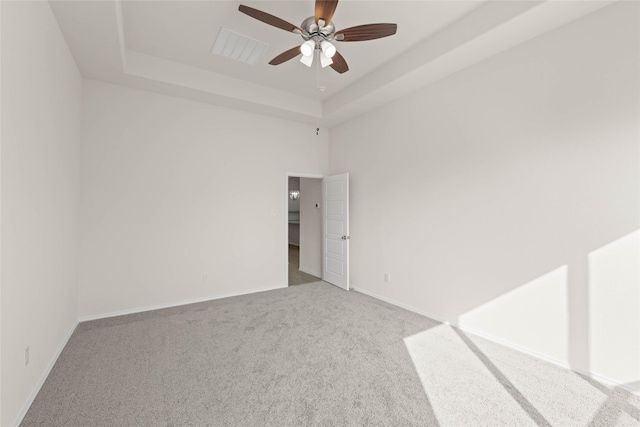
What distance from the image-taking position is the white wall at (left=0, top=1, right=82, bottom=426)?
1.65m

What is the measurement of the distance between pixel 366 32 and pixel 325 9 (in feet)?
1.42

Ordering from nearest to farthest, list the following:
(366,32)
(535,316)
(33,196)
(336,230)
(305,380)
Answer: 1. (33,196)
2. (305,380)
3. (366,32)
4. (535,316)
5. (336,230)

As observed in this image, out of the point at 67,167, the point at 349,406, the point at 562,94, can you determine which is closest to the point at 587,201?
the point at 562,94

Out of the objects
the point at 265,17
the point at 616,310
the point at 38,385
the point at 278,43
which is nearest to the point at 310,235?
the point at 278,43

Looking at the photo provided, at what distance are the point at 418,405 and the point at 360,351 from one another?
0.81 m

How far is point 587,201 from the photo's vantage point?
235 centimetres

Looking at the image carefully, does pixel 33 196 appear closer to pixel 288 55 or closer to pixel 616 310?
pixel 288 55

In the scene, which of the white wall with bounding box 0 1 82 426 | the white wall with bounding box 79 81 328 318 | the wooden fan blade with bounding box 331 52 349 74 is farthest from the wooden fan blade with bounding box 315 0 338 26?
the white wall with bounding box 79 81 328 318

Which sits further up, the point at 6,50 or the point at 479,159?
the point at 6,50

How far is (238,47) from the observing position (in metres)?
3.30

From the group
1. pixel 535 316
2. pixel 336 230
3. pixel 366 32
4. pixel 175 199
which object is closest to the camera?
pixel 366 32

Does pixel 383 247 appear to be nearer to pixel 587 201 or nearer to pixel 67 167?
pixel 587 201

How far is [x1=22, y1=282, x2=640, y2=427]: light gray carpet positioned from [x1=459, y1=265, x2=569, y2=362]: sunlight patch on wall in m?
0.16

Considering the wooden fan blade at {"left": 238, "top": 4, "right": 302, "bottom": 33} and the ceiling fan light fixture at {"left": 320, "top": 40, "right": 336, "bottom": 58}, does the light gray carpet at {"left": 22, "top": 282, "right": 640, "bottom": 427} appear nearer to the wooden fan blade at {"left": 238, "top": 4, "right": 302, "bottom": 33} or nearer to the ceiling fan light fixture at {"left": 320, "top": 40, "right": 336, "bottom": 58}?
the ceiling fan light fixture at {"left": 320, "top": 40, "right": 336, "bottom": 58}
